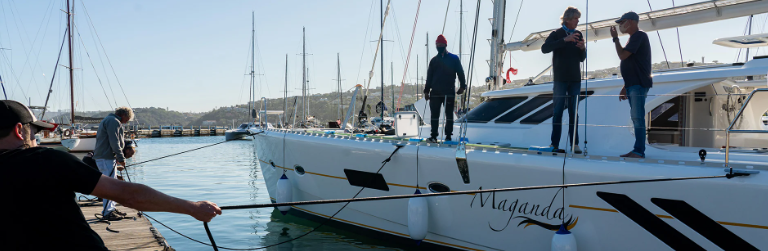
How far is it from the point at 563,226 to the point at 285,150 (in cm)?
474

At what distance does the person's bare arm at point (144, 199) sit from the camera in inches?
83.0

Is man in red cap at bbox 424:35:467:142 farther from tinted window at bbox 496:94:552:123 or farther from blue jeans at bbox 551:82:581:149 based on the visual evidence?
blue jeans at bbox 551:82:581:149

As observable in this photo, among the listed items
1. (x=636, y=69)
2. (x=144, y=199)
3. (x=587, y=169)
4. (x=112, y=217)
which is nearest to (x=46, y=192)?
(x=144, y=199)

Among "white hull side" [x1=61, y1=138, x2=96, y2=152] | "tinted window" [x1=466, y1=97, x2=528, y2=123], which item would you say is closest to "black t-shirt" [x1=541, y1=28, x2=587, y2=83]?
"tinted window" [x1=466, y1=97, x2=528, y2=123]

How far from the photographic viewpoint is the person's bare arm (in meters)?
2.11

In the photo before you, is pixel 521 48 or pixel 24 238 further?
pixel 521 48

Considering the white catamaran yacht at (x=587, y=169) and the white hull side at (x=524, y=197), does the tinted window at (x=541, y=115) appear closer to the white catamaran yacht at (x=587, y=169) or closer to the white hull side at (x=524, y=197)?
the white catamaran yacht at (x=587, y=169)

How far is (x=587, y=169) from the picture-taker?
4824 mm

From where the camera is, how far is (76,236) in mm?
2158

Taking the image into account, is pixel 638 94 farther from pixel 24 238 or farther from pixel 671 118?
pixel 24 238

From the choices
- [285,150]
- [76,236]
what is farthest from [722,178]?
[285,150]

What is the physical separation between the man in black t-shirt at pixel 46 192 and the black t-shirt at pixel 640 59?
4.47 m

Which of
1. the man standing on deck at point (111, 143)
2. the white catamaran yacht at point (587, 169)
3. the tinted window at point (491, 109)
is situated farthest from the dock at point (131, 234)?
the tinted window at point (491, 109)

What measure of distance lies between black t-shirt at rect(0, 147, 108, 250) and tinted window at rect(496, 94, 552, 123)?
5644mm
